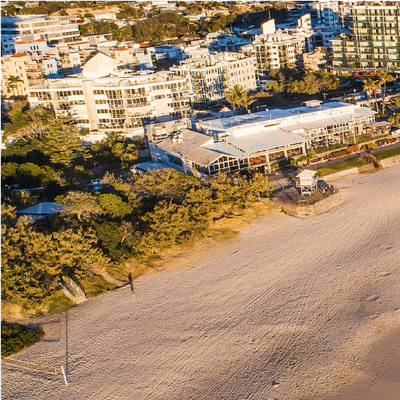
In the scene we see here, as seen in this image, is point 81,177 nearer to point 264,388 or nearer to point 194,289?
point 194,289

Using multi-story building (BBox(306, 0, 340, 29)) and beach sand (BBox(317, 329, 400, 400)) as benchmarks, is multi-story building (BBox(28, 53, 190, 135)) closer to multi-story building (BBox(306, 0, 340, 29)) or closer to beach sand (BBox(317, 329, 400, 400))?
beach sand (BBox(317, 329, 400, 400))

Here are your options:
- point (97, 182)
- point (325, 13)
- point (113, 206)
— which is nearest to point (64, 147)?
point (97, 182)

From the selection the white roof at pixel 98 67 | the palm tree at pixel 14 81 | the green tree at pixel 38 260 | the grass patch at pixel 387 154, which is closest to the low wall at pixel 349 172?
the grass patch at pixel 387 154

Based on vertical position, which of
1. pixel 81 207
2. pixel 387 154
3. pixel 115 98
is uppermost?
pixel 115 98

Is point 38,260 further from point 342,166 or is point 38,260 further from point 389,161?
point 389,161

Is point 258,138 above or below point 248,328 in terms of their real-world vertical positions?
above

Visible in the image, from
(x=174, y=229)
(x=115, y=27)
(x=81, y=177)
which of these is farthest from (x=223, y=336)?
(x=115, y=27)
